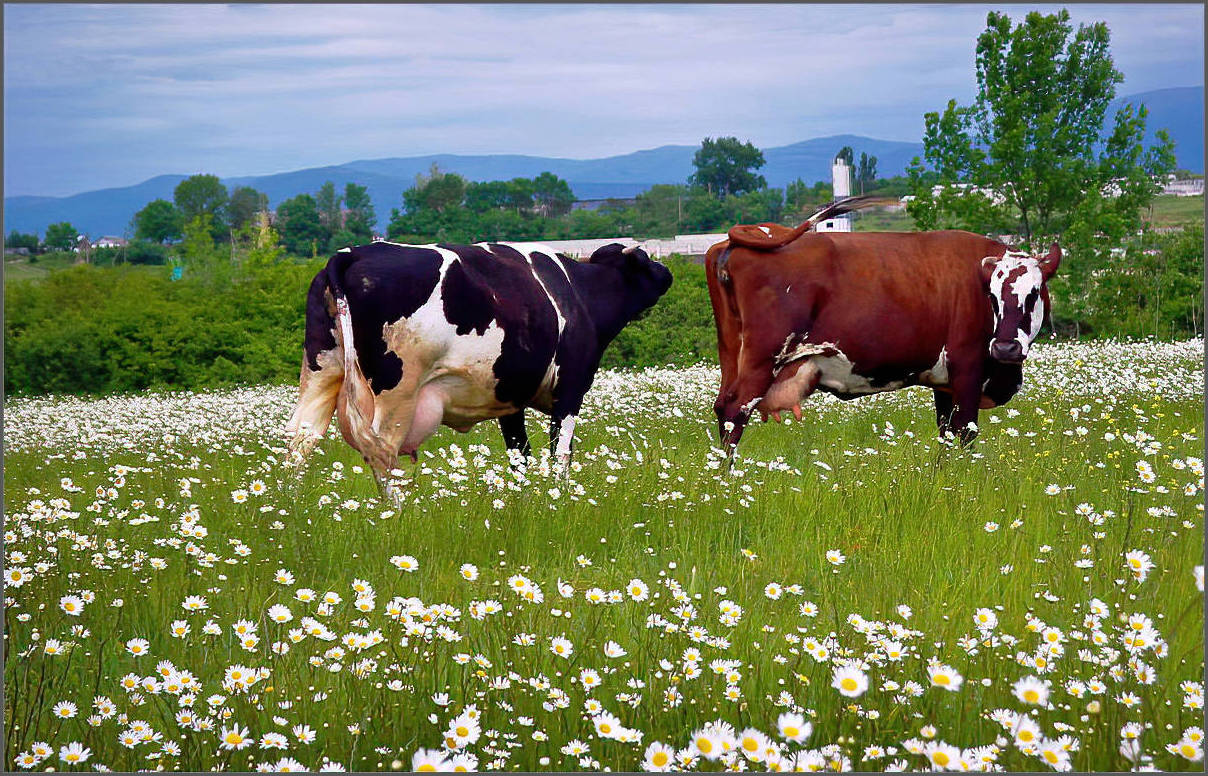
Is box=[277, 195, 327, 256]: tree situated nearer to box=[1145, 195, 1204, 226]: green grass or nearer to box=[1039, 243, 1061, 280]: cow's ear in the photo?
box=[1145, 195, 1204, 226]: green grass

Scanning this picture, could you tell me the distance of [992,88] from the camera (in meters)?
21.9

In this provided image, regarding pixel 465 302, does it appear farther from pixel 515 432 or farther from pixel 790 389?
pixel 790 389

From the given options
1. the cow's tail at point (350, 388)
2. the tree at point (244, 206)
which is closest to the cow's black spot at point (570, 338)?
the cow's tail at point (350, 388)

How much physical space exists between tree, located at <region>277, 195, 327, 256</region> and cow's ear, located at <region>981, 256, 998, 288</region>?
142 feet

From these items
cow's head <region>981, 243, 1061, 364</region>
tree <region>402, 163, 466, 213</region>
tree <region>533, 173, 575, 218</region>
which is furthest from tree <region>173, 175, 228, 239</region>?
cow's head <region>981, 243, 1061, 364</region>

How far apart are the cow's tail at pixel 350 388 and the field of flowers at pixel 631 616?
0.45 m

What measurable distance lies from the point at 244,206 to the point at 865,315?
57.9 m

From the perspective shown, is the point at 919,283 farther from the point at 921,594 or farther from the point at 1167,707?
the point at 1167,707

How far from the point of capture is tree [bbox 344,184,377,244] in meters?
46.7

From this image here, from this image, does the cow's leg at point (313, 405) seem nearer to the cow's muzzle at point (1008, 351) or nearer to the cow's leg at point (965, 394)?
the cow's leg at point (965, 394)

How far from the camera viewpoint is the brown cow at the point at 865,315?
9117 millimetres

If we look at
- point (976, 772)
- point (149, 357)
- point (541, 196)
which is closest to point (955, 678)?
point (976, 772)

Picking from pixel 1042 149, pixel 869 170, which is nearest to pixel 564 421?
pixel 1042 149

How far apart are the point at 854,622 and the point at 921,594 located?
4.04ft
